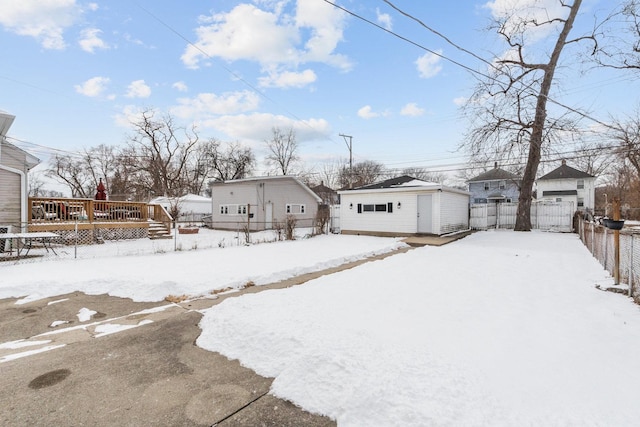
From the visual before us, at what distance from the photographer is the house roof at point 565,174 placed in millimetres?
30844

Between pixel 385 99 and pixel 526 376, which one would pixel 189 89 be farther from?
pixel 526 376

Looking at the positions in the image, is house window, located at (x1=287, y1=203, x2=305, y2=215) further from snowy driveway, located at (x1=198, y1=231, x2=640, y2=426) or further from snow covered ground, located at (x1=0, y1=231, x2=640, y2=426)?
snowy driveway, located at (x1=198, y1=231, x2=640, y2=426)

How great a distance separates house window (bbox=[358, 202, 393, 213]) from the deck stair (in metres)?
10.3

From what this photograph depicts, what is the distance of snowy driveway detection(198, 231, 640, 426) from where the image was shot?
7.13 ft

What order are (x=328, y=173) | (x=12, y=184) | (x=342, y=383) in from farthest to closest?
1. (x=328, y=173)
2. (x=12, y=184)
3. (x=342, y=383)

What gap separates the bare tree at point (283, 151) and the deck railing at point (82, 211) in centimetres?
2827

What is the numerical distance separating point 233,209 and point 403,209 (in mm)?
12747

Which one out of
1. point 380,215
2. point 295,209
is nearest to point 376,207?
point 380,215

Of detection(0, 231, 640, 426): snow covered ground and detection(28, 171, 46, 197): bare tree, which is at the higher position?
detection(28, 171, 46, 197): bare tree

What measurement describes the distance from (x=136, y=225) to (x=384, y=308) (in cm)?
1466

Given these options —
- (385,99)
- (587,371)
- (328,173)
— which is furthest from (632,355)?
(328,173)

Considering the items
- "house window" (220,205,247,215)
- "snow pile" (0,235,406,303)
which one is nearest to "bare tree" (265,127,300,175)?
"house window" (220,205,247,215)

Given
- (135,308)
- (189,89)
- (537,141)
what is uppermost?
(189,89)

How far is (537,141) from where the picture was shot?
644 inches
